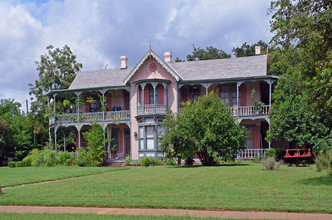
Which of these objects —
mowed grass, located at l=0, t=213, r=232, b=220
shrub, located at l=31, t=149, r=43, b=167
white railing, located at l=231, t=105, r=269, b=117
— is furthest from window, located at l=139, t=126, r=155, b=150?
mowed grass, located at l=0, t=213, r=232, b=220

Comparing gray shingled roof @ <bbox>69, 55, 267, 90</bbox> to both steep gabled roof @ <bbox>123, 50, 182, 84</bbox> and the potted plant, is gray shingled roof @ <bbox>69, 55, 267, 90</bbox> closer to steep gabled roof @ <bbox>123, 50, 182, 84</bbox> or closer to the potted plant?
steep gabled roof @ <bbox>123, 50, 182, 84</bbox>

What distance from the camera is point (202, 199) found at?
10312mm

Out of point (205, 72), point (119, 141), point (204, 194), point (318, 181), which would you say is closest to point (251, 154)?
point (205, 72)

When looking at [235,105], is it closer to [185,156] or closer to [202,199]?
[185,156]

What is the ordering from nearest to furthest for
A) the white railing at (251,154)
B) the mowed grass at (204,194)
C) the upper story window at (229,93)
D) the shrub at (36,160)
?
the mowed grass at (204,194)
the white railing at (251,154)
the upper story window at (229,93)
the shrub at (36,160)

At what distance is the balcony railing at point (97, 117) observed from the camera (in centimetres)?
3209

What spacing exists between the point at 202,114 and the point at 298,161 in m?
6.42

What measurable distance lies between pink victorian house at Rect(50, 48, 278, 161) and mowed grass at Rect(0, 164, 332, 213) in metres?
14.6


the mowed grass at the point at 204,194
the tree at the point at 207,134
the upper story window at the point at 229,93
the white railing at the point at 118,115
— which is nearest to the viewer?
the mowed grass at the point at 204,194

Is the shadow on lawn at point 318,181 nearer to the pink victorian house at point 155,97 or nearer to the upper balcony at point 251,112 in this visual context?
the pink victorian house at point 155,97

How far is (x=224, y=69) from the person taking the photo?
31.1 meters

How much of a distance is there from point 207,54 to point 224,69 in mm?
22357

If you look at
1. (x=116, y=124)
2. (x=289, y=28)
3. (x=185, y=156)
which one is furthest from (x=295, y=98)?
(x=116, y=124)

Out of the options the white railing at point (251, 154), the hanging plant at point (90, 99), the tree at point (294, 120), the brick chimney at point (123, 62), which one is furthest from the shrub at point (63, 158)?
the tree at point (294, 120)
